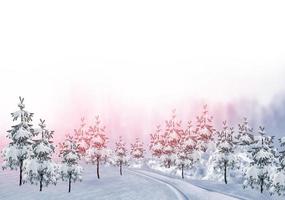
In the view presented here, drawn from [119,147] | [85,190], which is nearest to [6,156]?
[85,190]

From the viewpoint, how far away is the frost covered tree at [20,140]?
6500 centimetres

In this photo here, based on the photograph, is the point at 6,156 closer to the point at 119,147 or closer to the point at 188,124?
the point at 119,147

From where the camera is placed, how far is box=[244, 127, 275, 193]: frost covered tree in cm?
6494

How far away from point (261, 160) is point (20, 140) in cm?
3532

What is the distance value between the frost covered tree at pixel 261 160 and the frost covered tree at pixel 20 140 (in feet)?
107

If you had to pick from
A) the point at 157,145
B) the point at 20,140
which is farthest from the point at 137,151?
the point at 20,140

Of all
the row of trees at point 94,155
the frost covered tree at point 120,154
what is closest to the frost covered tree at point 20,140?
the row of trees at point 94,155

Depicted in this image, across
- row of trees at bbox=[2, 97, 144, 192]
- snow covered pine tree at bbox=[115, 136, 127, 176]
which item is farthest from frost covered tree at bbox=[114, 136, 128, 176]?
row of trees at bbox=[2, 97, 144, 192]

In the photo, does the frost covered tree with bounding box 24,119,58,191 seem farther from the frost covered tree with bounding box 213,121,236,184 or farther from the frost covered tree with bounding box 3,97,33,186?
the frost covered tree with bounding box 213,121,236,184

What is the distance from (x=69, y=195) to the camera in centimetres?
6097

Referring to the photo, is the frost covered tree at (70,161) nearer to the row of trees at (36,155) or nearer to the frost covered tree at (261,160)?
the row of trees at (36,155)

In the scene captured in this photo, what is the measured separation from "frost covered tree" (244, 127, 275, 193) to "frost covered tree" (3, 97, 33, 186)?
3258 centimetres

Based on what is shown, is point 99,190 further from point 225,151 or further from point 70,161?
point 225,151

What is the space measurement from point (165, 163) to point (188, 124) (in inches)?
410
